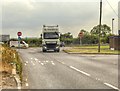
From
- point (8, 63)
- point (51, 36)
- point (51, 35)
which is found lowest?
point (8, 63)

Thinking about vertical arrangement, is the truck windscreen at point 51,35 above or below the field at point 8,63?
above

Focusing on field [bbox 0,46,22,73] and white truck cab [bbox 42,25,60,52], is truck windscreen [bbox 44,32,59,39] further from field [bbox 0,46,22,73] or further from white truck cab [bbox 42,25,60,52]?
field [bbox 0,46,22,73]

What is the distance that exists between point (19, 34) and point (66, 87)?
2635 cm

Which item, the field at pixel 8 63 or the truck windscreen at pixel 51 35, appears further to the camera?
the truck windscreen at pixel 51 35

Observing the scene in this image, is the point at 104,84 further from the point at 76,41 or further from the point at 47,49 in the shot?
the point at 76,41

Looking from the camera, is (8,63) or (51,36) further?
(51,36)

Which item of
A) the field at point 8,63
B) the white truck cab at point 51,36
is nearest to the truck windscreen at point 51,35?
the white truck cab at point 51,36

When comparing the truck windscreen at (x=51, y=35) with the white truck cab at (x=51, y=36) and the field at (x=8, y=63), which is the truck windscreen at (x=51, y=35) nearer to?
the white truck cab at (x=51, y=36)

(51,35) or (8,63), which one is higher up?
(51,35)

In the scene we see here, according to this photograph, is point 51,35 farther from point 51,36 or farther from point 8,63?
point 8,63

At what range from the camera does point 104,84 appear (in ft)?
39.5

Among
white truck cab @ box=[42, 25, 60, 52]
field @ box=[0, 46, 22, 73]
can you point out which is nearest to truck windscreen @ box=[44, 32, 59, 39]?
white truck cab @ box=[42, 25, 60, 52]

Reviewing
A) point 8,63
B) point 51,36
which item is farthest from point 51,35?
point 8,63

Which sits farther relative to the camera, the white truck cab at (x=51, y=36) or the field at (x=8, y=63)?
the white truck cab at (x=51, y=36)
